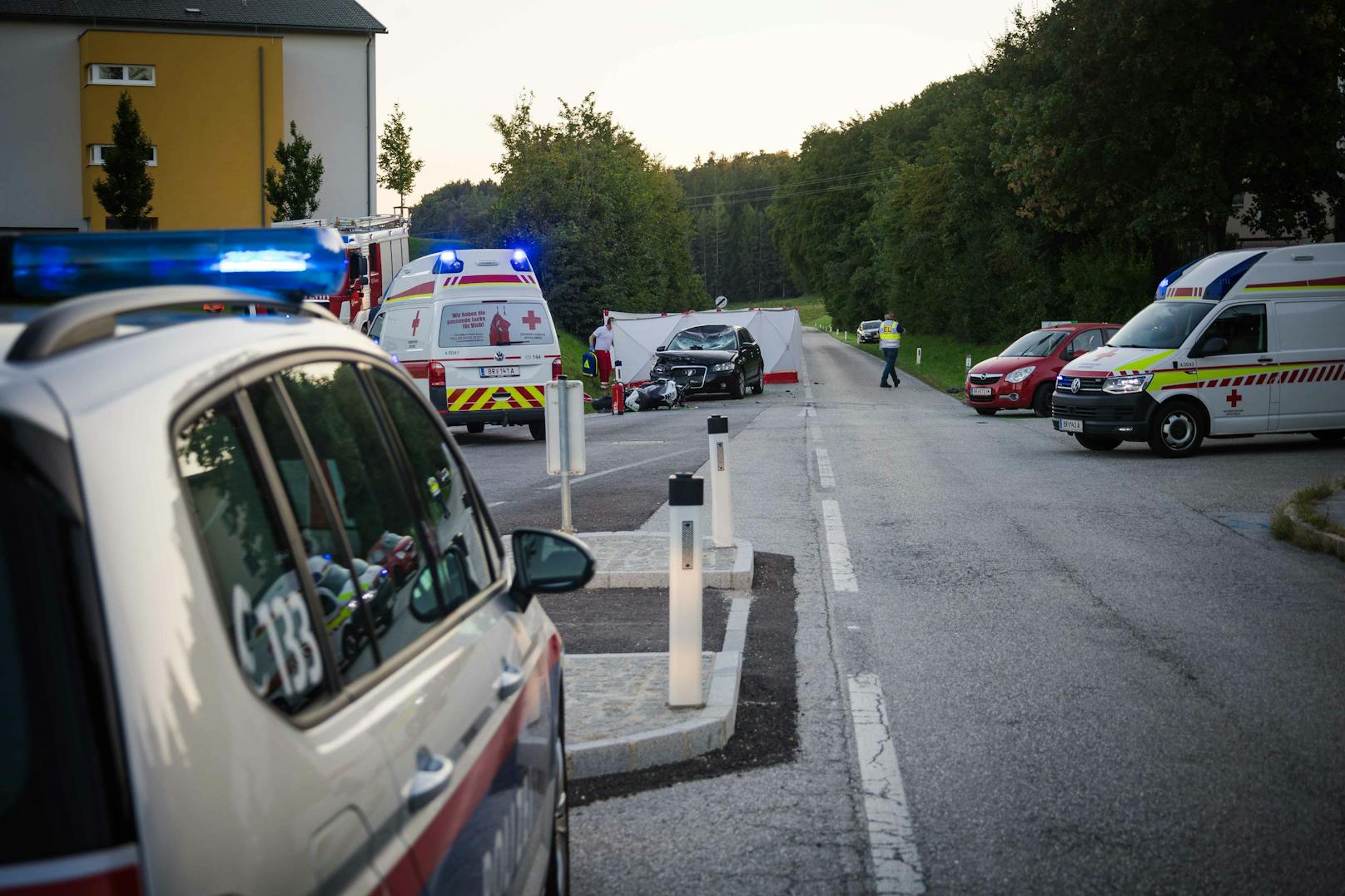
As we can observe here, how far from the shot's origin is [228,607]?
1.79 m

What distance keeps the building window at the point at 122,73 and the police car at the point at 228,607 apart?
4973 cm

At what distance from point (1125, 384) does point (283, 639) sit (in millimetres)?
17730

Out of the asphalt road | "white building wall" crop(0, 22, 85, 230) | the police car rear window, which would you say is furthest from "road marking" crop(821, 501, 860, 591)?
"white building wall" crop(0, 22, 85, 230)

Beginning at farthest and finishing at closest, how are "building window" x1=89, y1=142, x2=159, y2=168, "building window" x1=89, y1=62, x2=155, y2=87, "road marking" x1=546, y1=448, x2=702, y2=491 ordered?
"building window" x1=89, y1=62, x2=155, y2=87
"building window" x1=89, y1=142, x2=159, y2=168
"road marking" x1=546, y1=448, x2=702, y2=491

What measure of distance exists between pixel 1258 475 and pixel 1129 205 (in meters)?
20.6

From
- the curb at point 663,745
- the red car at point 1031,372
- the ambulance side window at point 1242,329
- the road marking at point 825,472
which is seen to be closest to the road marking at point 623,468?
the road marking at point 825,472

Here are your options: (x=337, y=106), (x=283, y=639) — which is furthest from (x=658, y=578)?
(x=337, y=106)

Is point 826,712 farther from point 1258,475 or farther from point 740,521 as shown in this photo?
point 1258,475

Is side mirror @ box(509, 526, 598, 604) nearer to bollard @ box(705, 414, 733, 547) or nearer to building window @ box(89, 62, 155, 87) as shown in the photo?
bollard @ box(705, 414, 733, 547)

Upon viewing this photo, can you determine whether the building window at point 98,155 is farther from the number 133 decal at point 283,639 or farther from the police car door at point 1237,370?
the number 133 decal at point 283,639

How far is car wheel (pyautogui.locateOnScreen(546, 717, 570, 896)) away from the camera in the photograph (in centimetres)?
360

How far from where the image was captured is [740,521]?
12703 mm

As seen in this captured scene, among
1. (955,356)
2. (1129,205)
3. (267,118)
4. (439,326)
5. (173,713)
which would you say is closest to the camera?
(173,713)

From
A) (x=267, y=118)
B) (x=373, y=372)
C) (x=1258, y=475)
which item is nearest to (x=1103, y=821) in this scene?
(x=373, y=372)
